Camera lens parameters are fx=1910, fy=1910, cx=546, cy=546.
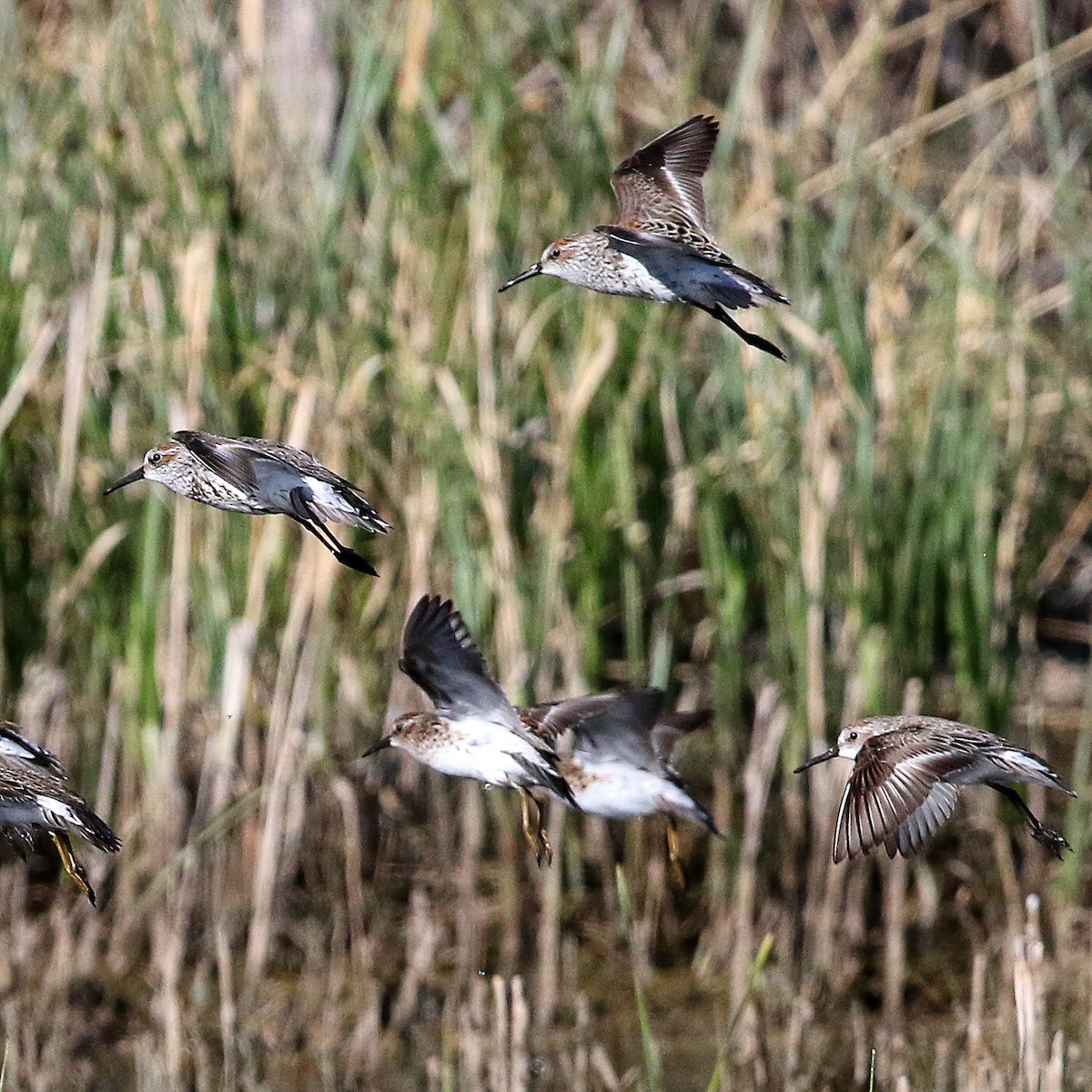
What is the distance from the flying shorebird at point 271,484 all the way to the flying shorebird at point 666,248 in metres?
0.88

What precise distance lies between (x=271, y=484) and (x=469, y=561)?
2376 mm

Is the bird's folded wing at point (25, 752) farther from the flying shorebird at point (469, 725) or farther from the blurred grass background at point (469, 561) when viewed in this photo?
the blurred grass background at point (469, 561)

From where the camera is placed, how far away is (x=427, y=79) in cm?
784

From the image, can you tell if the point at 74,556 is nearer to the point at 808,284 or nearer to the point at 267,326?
the point at 267,326

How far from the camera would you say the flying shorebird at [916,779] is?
4.03m

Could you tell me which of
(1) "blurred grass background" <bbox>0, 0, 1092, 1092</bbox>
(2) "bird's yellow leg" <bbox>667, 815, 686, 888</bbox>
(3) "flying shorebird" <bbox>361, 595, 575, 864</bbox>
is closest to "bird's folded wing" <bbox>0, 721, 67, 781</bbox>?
(3) "flying shorebird" <bbox>361, 595, 575, 864</bbox>

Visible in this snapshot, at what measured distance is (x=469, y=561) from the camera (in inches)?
273

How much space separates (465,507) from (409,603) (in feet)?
1.46

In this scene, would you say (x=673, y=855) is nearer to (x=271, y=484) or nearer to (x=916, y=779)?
(x=916, y=779)

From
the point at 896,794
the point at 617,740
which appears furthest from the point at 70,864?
the point at 896,794

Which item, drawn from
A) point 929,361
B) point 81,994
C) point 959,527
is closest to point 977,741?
point 959,527

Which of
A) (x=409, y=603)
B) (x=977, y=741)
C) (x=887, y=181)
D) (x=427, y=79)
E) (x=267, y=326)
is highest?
(x=427, y=79)

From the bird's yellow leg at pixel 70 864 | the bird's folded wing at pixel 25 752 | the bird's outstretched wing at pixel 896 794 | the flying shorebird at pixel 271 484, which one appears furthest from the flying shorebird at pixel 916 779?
the bird's folded wing at pixel 25 752

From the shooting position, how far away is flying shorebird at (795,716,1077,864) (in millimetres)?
4027
